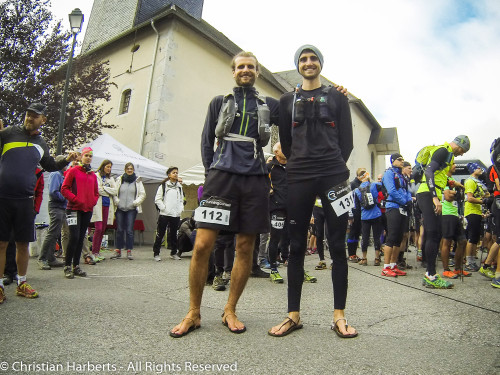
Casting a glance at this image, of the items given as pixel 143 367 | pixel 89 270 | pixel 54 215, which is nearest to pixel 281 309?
pixel 143 367

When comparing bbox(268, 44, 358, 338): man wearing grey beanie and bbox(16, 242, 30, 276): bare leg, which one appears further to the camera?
bbox(16, 242, 30, 276): bare leg

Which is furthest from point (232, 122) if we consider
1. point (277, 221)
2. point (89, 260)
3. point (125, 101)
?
point (125, 101)

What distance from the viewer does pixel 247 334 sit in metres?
2.39

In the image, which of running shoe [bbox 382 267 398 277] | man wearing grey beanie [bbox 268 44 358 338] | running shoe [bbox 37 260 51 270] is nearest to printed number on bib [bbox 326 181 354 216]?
man wearing grey beanie [bbox 268 44 358 338]

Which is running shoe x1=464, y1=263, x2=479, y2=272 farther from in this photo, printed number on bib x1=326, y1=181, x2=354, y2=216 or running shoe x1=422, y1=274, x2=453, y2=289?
printed number on bib x1=326, y1=181, x2=354, y2=216

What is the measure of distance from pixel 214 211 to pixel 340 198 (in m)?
0.92

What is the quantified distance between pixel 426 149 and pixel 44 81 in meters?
12.4

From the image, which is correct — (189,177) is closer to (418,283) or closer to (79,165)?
(79,165)

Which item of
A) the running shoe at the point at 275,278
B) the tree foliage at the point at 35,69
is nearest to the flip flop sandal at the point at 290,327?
the running shoe at the point at 275,278

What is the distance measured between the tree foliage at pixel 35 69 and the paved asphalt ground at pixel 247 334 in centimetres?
1020

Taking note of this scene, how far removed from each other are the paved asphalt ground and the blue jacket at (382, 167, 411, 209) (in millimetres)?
1864

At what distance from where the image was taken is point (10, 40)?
11.8 metres

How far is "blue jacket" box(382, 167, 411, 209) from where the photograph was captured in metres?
5.78

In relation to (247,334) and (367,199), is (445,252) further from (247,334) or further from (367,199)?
(247,334)
